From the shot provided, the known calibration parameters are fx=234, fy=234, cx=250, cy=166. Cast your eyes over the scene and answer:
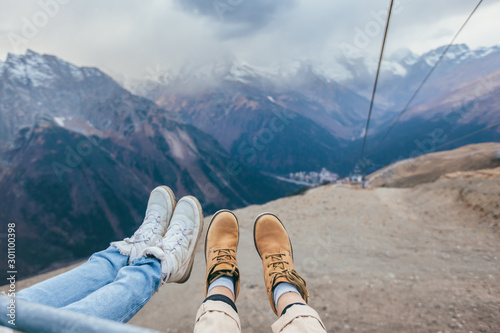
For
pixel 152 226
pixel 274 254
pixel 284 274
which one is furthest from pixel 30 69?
pixel 284 274

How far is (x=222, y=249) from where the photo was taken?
3072 mm

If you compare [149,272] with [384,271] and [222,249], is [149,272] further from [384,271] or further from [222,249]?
[384,271]

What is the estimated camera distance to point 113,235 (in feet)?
225

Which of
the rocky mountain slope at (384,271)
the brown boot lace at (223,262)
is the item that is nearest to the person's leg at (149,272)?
the brown boot lace at (223,262)

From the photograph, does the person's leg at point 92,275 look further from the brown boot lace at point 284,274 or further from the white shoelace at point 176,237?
the brown boot lace at point 284,274

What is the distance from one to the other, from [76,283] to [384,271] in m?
3.97

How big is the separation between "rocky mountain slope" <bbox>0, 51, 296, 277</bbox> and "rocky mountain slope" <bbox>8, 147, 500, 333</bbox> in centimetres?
→ 6854

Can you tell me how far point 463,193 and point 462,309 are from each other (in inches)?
253

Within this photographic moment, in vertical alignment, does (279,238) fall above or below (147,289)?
above

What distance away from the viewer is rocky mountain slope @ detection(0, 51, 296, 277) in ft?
228

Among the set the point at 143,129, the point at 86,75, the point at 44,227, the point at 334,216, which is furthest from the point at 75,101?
the point at 334,216

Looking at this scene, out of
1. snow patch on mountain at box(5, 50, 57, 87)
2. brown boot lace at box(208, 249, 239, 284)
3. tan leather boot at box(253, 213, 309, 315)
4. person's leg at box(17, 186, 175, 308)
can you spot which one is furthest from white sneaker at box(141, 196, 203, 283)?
snow patch on mountain at box(5, 50, 57, 87)

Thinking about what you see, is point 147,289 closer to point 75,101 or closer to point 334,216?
point 334,216

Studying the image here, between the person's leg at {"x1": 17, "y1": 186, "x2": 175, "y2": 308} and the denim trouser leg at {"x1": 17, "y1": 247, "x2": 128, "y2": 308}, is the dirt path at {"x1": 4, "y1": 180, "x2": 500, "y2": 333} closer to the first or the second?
the person's leg at {"x1": 17, "y1": 186, "x2": 175, "y2": 308}
